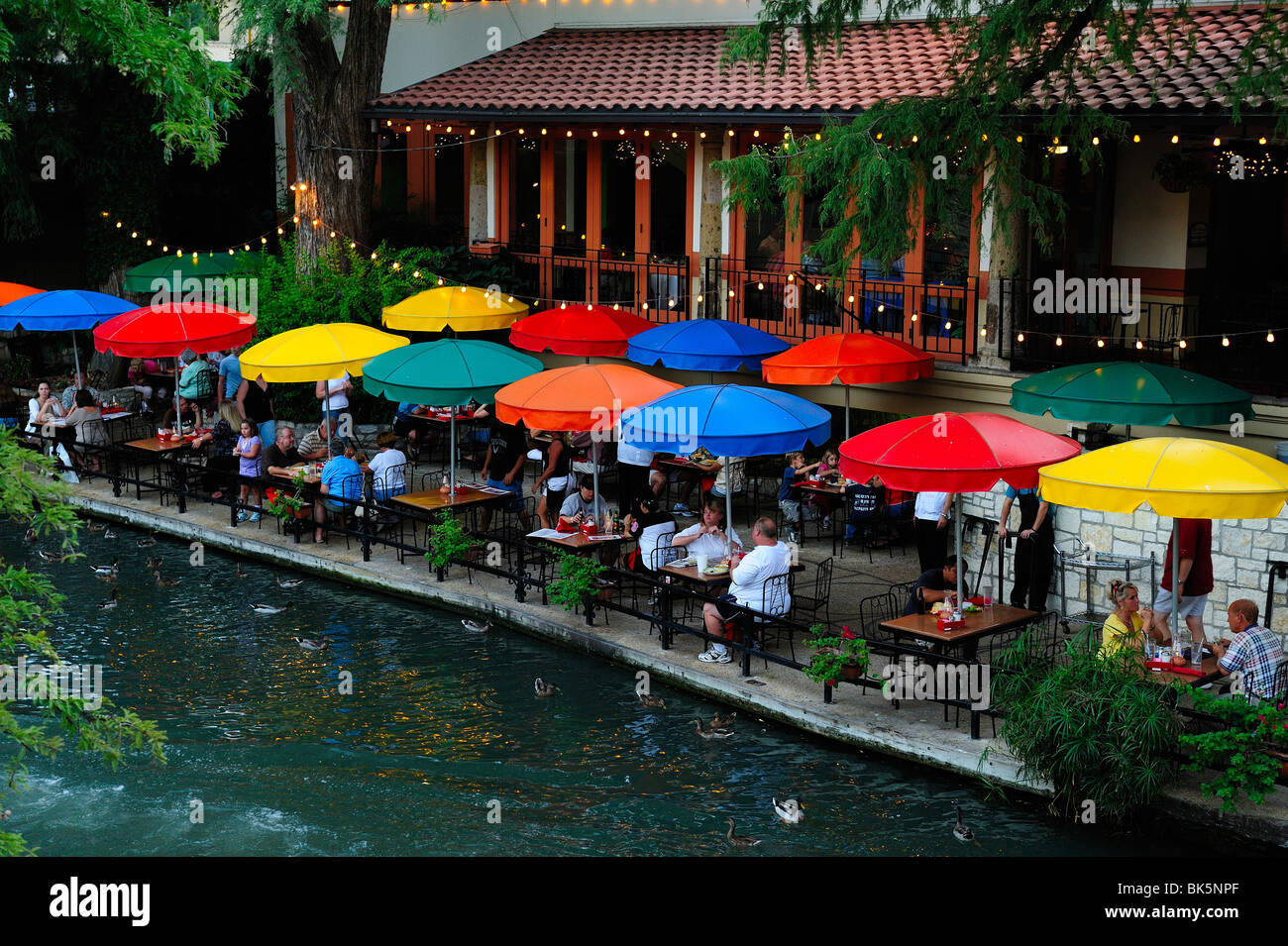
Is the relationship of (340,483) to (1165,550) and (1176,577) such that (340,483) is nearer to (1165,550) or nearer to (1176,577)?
(1165,550)

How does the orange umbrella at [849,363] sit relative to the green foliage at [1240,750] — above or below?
above

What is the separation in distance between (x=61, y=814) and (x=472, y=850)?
10.1 ft

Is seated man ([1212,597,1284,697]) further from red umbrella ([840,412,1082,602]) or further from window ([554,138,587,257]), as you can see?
window ([554,138,587,257])

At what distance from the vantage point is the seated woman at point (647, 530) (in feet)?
46.8

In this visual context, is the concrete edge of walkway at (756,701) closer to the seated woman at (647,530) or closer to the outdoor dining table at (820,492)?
the seated woman at (647,530)

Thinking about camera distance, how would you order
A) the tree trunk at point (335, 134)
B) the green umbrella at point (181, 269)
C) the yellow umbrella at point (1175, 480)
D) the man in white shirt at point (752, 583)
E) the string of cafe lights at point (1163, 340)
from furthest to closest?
the green umbrella at point (181, 269) → the tree trunk at point (335, 134) → the string of cafe lights at point (1163, 340) → the man in white shirt at point (752, 583) → the yellow umbrella at point (1175, 480)

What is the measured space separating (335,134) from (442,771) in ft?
46.4

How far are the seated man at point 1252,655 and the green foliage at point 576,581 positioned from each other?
5.78m

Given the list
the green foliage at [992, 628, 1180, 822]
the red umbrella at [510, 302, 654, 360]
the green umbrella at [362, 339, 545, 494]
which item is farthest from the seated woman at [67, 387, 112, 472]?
the green foliage at [992, 628, 1180, 822]

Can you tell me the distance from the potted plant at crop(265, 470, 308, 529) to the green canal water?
7.73 feet

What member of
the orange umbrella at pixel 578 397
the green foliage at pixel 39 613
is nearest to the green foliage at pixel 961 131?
the orange umbrella at pixel 578 397

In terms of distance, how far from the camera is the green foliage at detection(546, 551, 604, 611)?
45.9 feet

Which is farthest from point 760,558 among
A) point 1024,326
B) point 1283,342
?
point 1283,342

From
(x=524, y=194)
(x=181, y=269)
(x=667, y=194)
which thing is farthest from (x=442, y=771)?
(x=181, y=269)
